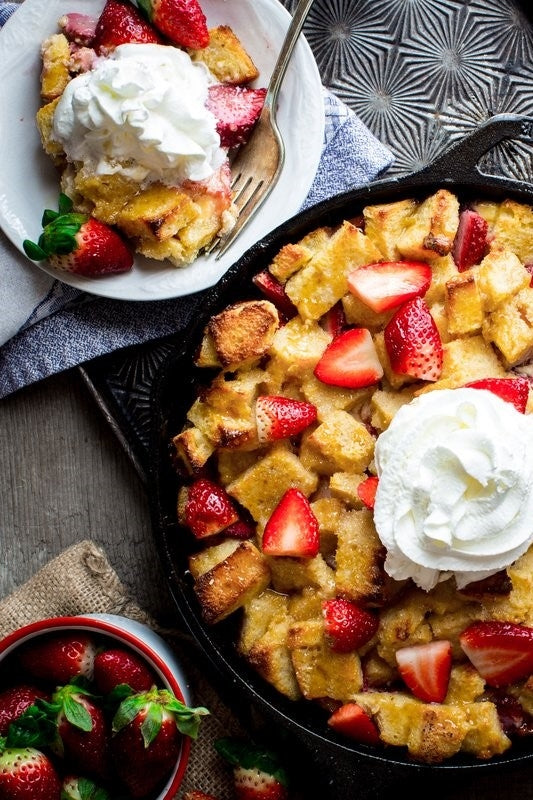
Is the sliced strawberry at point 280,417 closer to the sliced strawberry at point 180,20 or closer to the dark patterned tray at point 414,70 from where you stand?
the dark patterned tray at point 414,70

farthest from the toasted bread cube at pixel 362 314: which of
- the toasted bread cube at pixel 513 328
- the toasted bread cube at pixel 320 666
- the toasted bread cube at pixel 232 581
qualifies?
the toasted bread cube at pixel 320 666

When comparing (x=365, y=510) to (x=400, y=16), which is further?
(x=400, y=16)

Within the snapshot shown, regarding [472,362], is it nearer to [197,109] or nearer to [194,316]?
[194,316]

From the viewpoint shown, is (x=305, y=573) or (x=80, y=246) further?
(x=80, y=246)

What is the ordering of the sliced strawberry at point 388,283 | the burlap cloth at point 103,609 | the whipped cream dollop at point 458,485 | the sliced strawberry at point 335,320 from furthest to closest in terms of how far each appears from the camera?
1. the burlap cloth at point 103,609
2. the sliced strawberry at point 335,320
3. the sliced strawberry at point 388,283
4. the whipped cream dollop at point 458,485

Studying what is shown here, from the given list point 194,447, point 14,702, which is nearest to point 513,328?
point 194,447

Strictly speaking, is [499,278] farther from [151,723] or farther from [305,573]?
[151,723]

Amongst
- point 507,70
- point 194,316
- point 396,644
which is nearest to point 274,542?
point 396,644
